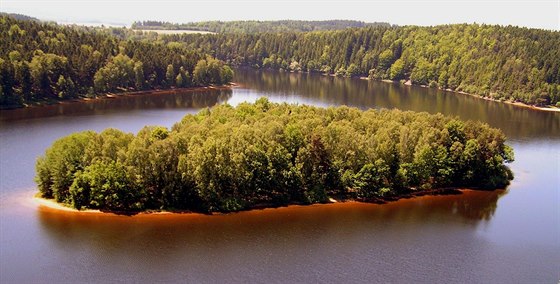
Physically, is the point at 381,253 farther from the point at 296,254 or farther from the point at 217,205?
the point at 217,205

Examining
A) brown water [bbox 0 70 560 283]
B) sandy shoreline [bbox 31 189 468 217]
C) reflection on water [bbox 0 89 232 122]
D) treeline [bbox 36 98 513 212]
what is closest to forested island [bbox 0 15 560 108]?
reflection on water [bbox 0 89 232 122]

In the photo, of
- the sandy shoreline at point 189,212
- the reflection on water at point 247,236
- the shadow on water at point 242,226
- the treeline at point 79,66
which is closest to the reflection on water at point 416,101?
the treeline at point 79,66

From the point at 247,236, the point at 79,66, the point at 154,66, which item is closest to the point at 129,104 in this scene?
the point at 79,66

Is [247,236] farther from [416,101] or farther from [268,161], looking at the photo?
[416,101]

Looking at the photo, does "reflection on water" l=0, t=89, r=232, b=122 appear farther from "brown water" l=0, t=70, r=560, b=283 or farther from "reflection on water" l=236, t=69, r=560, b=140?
"brown water" l=0, t=70, r=560, b=283

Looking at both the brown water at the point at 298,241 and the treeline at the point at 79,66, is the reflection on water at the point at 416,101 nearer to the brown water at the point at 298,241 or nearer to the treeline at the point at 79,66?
the treeline at the point at 79,66

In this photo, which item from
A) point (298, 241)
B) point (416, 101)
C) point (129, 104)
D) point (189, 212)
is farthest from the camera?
point (416, 101)
